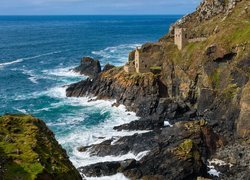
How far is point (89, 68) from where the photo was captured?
13325 cm

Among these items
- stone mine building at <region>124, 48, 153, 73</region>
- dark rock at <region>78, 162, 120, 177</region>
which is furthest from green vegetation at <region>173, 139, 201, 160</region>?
stone mine building at <region>124, 48, 153, 73</region>

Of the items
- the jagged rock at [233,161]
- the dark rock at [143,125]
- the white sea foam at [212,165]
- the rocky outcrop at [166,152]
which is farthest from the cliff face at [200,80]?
the white sea foam at [212,165]

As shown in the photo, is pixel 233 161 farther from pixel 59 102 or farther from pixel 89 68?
pixel 89 68

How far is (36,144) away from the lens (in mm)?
30156

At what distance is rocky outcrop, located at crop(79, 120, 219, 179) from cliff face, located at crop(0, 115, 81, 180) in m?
23.7

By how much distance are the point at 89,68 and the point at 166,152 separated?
78.0 m

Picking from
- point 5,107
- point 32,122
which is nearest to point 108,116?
point 5,107

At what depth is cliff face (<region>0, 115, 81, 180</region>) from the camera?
2655 centimetres

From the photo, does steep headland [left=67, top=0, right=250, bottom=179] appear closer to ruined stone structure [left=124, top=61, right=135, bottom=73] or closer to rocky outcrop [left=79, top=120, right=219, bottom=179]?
rocky outcrop [left=79, top=120, right=219, bottom=179]

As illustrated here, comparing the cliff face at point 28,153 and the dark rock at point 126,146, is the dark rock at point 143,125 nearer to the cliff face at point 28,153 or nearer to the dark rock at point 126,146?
the dark rock at point 126,146

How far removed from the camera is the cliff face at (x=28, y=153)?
2655 centimetres

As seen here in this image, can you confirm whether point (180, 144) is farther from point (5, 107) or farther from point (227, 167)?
point (5, 107)

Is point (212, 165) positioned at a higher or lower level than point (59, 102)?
higher

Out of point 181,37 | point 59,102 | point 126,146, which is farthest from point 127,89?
point 126,146
